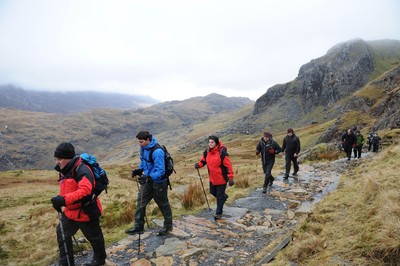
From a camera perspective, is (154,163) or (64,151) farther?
(154,163)

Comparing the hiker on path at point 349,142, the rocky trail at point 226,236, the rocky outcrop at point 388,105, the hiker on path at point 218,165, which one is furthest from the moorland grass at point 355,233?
the rocky outcrop at point 388,105

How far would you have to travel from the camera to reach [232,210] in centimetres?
1043

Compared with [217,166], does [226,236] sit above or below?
below

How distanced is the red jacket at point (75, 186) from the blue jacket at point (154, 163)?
2002mm

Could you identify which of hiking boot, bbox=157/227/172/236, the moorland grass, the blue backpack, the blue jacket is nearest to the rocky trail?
hiking boot, bbox=157/227/172/236

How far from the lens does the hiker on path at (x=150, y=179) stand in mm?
7699

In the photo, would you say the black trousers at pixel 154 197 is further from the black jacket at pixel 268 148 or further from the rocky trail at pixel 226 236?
the black jacket at pixel 268 148

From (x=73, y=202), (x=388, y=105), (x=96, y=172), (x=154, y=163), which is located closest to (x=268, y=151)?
(x=154, y=163)

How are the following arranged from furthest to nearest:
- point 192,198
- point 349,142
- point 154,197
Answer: point 349,142 < point 192,198 < point 154,197

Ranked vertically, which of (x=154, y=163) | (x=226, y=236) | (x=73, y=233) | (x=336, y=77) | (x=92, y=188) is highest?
(x=336, y=77)

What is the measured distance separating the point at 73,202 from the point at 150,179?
241cm

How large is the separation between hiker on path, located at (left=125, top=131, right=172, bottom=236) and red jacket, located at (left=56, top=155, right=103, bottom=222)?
190 cm

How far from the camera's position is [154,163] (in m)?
7.79

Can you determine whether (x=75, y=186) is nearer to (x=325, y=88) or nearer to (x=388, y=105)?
(x=388, y=105)
